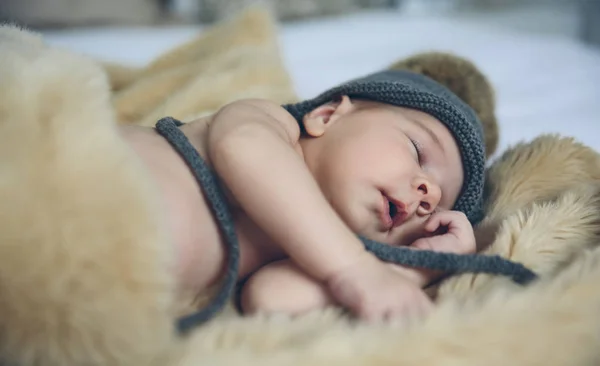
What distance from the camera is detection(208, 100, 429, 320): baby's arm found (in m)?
0.57

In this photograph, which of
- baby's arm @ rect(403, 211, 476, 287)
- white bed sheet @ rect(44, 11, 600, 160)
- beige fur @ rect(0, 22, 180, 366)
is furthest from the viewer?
white bed sheet @ rect(44, 11, 600, 160)

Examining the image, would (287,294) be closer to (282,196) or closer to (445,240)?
(282,196)

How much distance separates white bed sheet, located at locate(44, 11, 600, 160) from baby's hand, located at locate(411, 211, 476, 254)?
0.46 m

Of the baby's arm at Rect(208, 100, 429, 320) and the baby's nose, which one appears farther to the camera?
the baby's nose

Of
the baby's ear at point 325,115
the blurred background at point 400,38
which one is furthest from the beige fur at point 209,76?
the baby's ear at point 325,115

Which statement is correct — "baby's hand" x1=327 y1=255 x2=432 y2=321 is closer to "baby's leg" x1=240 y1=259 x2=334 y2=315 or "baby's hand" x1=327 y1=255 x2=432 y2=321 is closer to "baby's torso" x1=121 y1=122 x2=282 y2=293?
"baby's leg" x1=240 y1=259 x2=334 y2=315

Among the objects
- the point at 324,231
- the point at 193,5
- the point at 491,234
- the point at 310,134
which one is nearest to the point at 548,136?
the point at 491,234

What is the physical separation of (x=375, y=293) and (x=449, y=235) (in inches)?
8.4

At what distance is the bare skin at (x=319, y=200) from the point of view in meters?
0.59

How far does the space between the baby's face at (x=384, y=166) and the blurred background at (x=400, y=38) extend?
1.62 ft

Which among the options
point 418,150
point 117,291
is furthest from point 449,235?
point 117,291

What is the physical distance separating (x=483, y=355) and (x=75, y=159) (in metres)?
0.40

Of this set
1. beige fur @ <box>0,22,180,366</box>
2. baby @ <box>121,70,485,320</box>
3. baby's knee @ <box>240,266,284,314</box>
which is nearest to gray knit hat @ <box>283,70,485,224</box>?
baby @ <box>121,70,485,320</box>

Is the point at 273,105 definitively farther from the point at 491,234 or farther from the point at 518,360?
the point at 518,360
